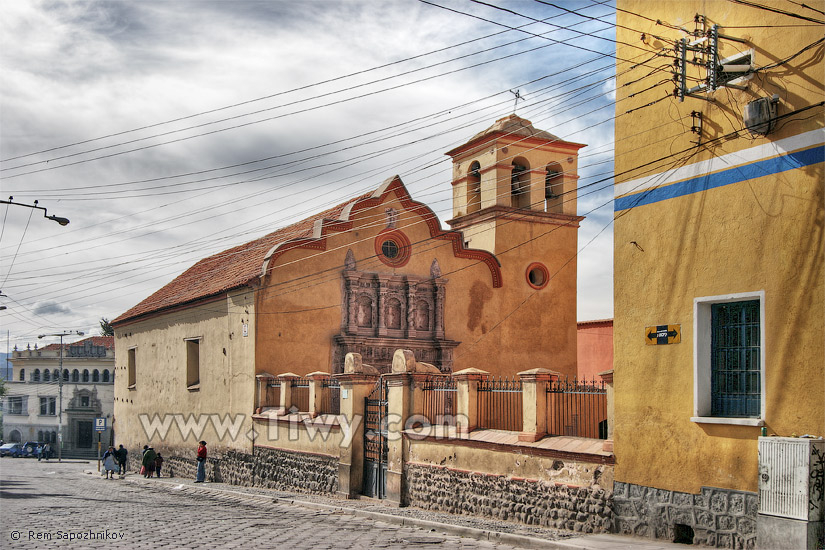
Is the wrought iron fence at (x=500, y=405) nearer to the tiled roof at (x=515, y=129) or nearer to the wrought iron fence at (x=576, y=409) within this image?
the wrought iron fence at (x=576, y=409)

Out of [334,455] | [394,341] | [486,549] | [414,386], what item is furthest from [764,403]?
[394,341]

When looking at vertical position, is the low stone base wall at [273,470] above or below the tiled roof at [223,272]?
below

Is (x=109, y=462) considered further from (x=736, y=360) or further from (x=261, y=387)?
(x=736, y=360)

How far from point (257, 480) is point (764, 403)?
15959 millimetres

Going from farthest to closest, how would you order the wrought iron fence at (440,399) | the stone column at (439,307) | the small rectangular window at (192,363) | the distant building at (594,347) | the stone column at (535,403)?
1. the distant building at (594,347)
2. the small rectangular window at (192,363)
3. the stone column at (439,307)
4. the wrought iron fence at (440,399)
5. the stone column at (535,403)

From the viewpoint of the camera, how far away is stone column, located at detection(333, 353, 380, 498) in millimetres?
18641

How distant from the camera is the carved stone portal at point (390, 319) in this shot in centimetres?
2478

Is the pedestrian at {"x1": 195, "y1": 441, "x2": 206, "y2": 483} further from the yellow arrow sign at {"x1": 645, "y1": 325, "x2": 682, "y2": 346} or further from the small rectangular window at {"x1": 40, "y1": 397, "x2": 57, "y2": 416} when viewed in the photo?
the small rectangular window at {"x1": 40, "y1": 397, "x2": 57, "y2": 416}

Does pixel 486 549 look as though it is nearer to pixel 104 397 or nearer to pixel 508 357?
pixel 508 357

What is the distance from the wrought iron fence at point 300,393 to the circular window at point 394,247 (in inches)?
212

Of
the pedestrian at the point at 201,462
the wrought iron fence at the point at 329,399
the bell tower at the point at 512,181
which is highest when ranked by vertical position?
the bell tower at the point at 512,181

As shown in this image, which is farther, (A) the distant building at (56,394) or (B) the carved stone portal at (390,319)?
(A) the distant building at (56,394)

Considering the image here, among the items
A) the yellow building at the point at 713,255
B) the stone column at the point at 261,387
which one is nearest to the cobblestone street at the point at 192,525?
the stone column at the point at 261,387

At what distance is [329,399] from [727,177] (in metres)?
11.9
